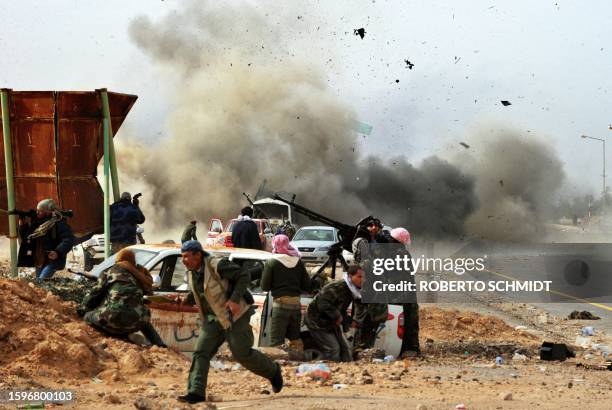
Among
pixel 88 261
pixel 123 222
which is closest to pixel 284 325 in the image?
pixel 123 222

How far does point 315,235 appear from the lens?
31156 mm

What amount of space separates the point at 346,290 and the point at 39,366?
11.2ft

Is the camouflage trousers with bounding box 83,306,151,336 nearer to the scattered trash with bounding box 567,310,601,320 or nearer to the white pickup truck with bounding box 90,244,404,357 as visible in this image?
the white pickup truck with bounding box 90,244,404,357

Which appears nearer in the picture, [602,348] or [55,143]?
[55,143]

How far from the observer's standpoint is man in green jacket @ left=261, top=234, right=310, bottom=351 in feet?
33.6

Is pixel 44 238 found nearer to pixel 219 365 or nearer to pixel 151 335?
pixel 151 335

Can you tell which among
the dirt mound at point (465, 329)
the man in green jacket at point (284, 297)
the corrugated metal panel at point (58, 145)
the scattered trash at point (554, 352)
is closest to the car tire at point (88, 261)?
the dirt mound at point (465, 329)

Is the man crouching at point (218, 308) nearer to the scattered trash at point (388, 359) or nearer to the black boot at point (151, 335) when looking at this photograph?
the black boot at point (151, 335)

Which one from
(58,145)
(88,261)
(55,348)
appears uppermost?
(58,145)

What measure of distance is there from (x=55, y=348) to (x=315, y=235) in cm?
2246

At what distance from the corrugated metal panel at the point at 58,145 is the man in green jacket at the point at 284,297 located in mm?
2954

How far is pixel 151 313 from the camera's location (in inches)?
392

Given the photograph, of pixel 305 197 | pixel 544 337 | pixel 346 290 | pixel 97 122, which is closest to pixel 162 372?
pixel 346 290

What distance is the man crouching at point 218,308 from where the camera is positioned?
24.4ft
